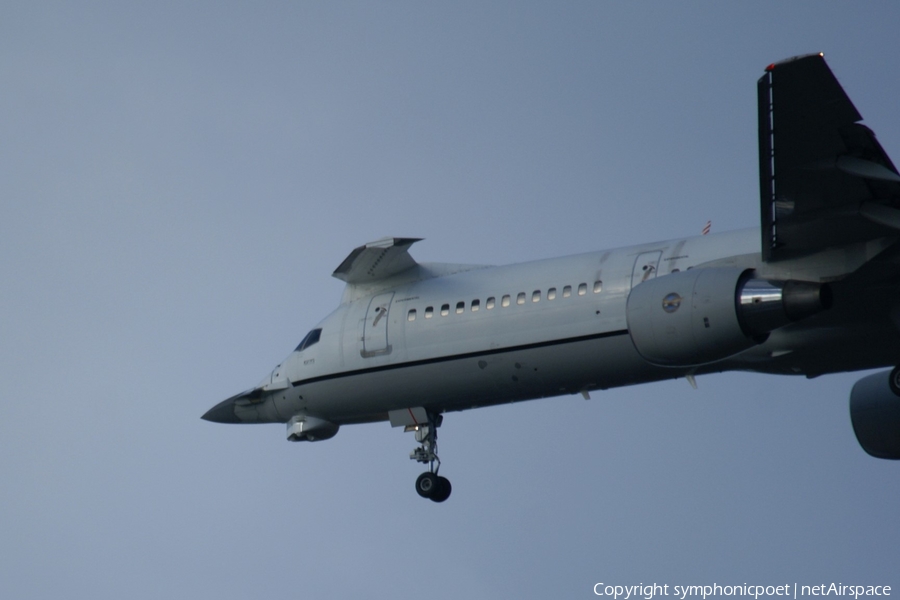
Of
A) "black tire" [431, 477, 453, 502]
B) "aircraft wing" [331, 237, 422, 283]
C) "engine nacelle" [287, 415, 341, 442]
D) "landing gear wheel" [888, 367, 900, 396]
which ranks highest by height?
"aircraft wing" [331, 237, 422, 283]

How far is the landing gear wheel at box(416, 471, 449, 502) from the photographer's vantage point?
96.3 ft

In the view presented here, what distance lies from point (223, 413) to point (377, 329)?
4.72 m

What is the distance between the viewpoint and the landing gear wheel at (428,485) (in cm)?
2934

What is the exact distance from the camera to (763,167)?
22.0 metres

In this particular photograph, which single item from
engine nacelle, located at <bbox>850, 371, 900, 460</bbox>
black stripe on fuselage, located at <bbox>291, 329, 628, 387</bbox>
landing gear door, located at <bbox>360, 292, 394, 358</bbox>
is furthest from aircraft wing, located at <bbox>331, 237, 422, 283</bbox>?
engine nacelle, located at <bbox>850, 371, 900, 460</bbox>

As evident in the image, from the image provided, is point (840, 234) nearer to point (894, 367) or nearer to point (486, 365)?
point (894, 367)

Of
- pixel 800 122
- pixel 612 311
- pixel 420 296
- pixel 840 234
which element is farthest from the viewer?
pixel 420 296

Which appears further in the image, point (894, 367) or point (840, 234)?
point (894, 367)

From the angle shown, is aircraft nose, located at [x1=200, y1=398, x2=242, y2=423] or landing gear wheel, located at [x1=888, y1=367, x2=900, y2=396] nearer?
landing gear wheel, located at [x1=888, y1=367, x2=900, y2=396]

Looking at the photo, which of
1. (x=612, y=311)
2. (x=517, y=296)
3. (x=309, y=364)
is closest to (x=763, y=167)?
(x=612, y=311)

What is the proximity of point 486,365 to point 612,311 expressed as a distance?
2.95 m

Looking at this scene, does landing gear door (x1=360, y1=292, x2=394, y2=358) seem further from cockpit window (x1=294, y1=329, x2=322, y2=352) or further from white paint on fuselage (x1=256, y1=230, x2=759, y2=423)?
cockpit window (x1=294, y1=329, x2=322, y2=352)

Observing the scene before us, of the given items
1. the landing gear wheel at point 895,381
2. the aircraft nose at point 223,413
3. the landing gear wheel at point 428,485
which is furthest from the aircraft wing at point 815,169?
the aircraft nose at point 223,413

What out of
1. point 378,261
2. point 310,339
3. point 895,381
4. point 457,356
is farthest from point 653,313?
point 310,339
